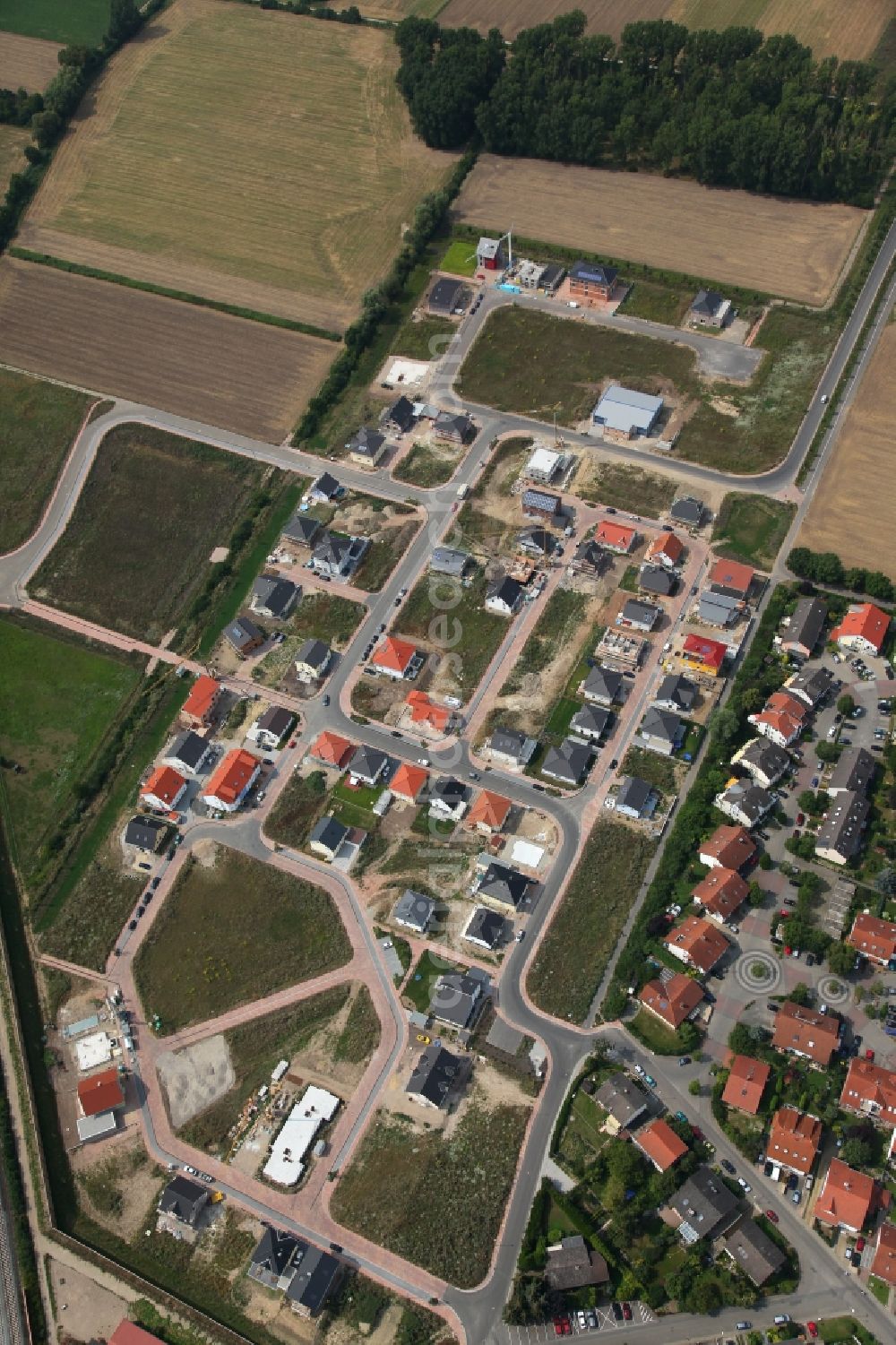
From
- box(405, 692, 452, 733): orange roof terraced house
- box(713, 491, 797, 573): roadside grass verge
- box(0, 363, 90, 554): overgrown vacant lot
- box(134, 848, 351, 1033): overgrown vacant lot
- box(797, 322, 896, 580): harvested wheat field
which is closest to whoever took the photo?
box(134, 848, 351, 1033): overgrown vacant lot

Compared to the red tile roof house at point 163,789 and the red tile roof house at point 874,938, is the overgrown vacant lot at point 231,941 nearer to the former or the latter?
the red tile roof house at point 163,789

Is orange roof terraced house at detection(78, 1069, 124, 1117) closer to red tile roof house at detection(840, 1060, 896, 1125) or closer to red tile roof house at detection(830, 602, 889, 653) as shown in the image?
red tile roof house at detection(840, 1060, 896, 1125)

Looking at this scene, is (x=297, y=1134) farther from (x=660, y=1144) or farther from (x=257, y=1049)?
(x=660, y=1144)

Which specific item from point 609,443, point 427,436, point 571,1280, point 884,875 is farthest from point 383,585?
point 571,1280

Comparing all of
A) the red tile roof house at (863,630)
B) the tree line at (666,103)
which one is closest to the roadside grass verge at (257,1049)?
the red tile roof house at (863,630)

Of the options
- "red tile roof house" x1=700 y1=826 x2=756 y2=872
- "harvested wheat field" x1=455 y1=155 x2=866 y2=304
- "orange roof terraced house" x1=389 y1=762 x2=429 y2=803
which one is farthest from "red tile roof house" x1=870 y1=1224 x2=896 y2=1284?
"harvested wheat field" x1=455 y1=155 x2=866 y2=304

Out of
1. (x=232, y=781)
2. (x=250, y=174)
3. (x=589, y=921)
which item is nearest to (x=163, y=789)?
(x=232, y=781)
